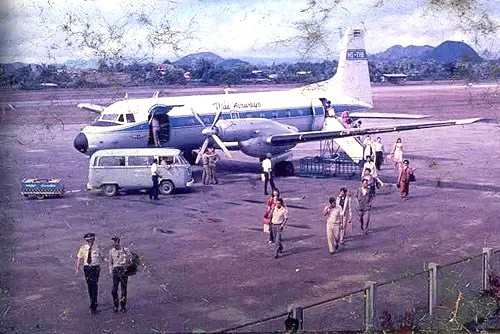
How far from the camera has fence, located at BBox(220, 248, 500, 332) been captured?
1122 cm

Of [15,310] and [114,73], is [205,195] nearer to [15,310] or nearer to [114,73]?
[114,73]

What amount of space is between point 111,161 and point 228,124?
6.55 metres

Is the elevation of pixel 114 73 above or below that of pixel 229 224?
above

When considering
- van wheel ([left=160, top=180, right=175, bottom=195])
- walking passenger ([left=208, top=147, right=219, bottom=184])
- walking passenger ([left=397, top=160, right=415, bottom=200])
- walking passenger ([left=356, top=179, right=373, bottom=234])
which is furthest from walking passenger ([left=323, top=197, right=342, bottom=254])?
walking passenger ([left=208, top=147, right=219, bottom=184])

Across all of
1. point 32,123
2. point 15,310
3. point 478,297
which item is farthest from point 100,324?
point 32,123

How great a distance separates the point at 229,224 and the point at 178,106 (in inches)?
397

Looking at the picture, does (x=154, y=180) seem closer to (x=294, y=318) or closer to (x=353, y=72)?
(x=294, y=318)

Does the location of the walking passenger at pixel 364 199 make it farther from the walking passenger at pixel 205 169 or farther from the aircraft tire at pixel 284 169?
the aircraft tire at pixel 284 169

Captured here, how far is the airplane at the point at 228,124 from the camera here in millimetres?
27312

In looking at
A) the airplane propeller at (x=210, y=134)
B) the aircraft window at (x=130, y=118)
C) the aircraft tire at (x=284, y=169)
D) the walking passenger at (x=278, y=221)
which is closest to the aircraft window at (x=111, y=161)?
the aircraft window at (x=130, y=118)

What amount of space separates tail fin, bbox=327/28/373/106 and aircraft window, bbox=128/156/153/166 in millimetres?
17413

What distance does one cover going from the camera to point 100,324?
473 inches

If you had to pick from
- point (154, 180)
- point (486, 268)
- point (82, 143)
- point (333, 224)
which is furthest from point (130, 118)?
point (486, 268)

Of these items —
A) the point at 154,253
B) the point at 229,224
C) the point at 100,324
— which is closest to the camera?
the point at 100,324
